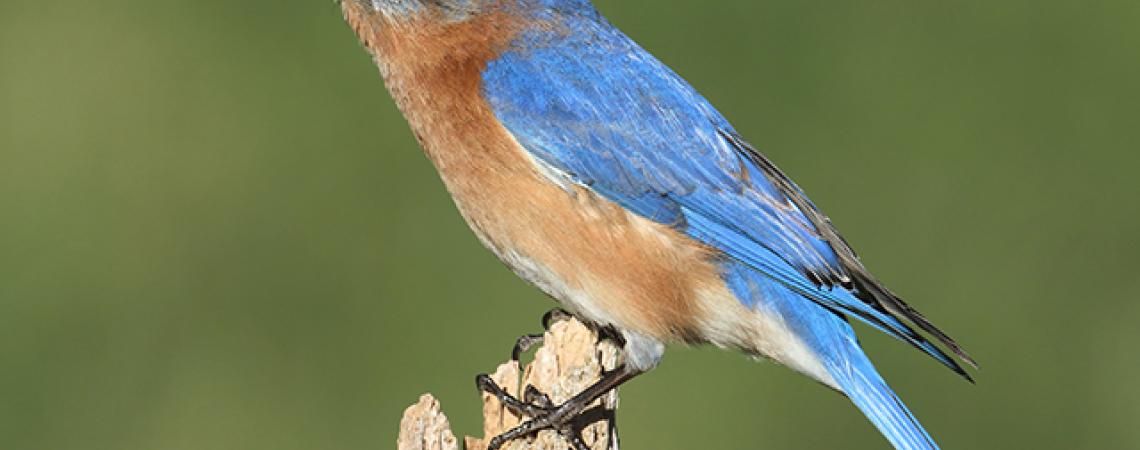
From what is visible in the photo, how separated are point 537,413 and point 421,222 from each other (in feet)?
7.81

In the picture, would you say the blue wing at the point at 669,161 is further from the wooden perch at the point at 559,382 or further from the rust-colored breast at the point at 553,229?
the wooden perch at the point at 559,382

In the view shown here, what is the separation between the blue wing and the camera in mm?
6742

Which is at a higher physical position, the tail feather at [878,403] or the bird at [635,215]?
the bird at [635,215]

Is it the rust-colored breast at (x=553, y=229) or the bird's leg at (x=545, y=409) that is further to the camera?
the rust-colored breast at (x=553, y=229)

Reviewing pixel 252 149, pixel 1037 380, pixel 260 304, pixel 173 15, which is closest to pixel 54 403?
pixel 260 304

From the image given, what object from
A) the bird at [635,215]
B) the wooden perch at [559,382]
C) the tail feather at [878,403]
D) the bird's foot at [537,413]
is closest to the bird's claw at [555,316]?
the bird at [635,215]

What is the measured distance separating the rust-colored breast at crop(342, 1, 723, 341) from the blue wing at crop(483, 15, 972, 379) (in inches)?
2.4

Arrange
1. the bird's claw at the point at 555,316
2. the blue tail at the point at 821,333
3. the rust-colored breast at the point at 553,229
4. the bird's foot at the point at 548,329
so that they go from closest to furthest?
the rust-colored breast at the point at 553,229 → the blue tail at the point at 821,333 → the bird's foot at the point at 548,329 → the bird's claw at the point at 555,316

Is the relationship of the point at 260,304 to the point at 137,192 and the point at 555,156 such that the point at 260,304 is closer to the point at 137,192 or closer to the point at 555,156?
the point at 137,192

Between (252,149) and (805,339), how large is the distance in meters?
3.19

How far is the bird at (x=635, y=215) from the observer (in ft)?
21.9

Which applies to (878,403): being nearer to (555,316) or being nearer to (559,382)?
(559,382)

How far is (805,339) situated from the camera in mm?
6809

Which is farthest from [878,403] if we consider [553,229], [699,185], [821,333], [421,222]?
[421,222]
